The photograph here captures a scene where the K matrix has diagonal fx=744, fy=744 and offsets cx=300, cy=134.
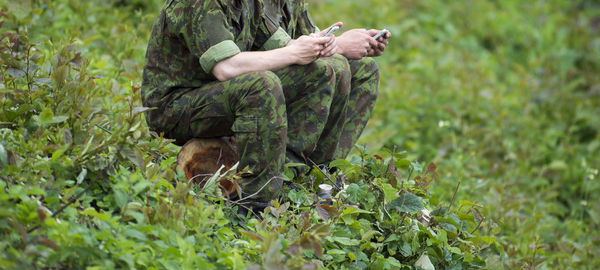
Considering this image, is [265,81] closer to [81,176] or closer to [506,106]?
[81,176]

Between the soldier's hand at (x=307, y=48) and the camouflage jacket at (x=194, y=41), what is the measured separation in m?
0.30

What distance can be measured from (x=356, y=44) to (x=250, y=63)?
75 centimetres

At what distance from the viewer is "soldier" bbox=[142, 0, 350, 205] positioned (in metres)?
3.81

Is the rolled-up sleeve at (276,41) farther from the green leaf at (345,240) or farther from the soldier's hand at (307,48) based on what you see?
the green leaf at (345,240)

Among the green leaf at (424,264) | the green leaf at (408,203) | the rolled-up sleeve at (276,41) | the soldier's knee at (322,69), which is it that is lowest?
the green leaf at (424,264)

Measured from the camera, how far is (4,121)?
3.74m

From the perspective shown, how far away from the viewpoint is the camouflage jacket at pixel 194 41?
12.5 ft

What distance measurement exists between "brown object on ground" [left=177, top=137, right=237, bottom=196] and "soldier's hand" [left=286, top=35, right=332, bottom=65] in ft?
2.22

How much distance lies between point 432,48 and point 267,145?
6295 millimetres

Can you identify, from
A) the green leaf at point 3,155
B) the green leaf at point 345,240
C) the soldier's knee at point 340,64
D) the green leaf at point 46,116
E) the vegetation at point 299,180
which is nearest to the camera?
the vegetation at point 299,180

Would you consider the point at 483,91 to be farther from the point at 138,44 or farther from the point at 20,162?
the point at 20,162

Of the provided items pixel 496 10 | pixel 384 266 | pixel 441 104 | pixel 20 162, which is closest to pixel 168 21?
pixel 20 162

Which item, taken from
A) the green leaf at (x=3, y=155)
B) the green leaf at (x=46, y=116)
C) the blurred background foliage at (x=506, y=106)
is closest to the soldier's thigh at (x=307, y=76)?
the green leaf at (x=46, y=116)

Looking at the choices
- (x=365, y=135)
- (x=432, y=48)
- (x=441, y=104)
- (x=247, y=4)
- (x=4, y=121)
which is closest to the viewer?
(x=4, y=121)
